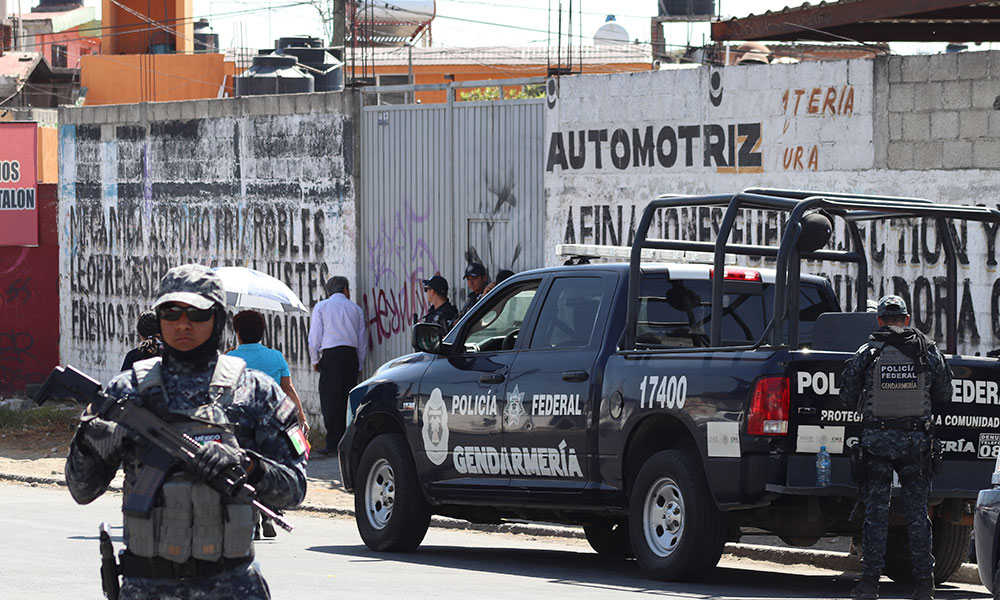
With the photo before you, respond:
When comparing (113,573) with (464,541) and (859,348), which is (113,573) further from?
(464,541)

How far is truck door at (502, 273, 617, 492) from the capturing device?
1106 cm

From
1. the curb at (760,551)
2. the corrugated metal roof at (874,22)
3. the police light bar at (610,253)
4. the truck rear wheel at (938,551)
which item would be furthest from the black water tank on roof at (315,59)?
the truck rear wheel at (938,551)

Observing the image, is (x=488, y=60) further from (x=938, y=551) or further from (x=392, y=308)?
(x=938, y=551)

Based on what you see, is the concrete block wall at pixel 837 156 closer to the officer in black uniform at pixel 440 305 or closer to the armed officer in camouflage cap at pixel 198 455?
the officer in black uniform at pixel 440 305

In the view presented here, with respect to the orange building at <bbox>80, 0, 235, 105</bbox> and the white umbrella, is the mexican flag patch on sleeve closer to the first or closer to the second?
the white umbrella

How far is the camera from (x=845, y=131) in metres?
15.5

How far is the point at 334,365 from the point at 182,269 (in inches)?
533

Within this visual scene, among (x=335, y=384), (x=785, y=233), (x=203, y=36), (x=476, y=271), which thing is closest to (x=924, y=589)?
(x=785, y=233)

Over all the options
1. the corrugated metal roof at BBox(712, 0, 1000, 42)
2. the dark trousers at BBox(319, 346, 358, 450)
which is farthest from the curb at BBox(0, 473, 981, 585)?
the corrugated metal roof at BBox(712, 0, 1000, 42)

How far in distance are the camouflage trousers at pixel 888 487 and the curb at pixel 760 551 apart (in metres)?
0.86

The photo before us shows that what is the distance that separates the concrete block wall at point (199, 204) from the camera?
68.9 feet

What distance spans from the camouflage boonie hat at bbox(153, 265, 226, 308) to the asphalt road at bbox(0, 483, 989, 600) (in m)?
4.57

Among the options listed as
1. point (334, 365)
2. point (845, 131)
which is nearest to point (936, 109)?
point (845, 131)

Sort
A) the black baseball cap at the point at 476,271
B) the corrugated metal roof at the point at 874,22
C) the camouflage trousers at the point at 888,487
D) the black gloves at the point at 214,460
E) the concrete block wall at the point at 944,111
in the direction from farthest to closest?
the black baseball cap at the point at 476,271 → the corrugated metal roof at the point at 874,22 → the concrete block wall at the point at 944,111 → the camouflage trousers at the point at 888,487 → the black gloves at the point at 214,460
